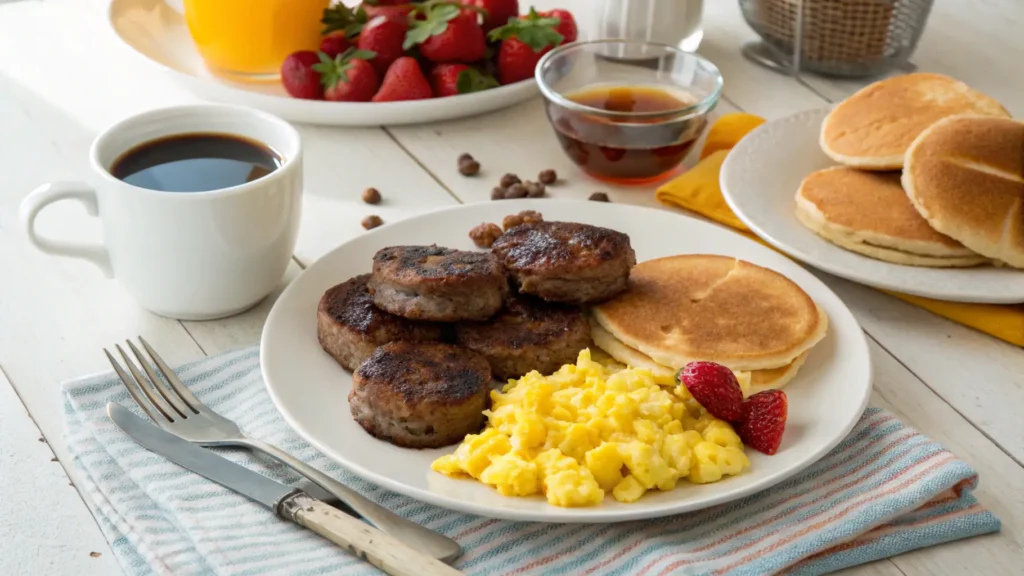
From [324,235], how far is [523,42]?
2.72 ft

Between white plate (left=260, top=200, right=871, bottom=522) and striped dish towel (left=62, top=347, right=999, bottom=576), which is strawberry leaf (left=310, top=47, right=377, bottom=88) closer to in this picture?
white plate (left=260, top=200, right=871, bottom=522)

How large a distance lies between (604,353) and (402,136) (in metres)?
1.17

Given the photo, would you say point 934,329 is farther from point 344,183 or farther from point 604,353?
point 344,183

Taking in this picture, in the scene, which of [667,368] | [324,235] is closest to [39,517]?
[324,235]

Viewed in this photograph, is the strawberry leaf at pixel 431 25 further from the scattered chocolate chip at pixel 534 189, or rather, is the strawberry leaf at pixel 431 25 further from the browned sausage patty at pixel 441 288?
the browned sausage patty at pixel 441 288

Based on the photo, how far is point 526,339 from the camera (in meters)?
1.94

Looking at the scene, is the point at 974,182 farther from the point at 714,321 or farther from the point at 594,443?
the point at 594,443

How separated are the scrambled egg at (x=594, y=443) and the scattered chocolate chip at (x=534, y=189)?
900 millimetres

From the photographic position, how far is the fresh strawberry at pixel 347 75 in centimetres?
288

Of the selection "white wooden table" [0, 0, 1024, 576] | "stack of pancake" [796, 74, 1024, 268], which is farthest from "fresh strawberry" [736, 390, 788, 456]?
Result: "stack of pancake" [796, 74, 1024, 268]

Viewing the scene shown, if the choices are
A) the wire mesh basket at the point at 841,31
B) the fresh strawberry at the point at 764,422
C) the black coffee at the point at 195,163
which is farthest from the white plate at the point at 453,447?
the wire mesh basket at the point at 841,31

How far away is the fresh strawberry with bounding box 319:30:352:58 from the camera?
2990 millimetres

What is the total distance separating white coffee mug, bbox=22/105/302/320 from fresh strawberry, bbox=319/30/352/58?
29.3 inches

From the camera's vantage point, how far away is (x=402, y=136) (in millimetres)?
2971
